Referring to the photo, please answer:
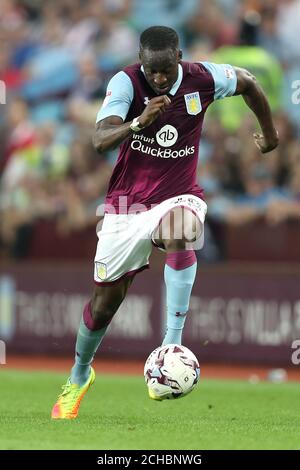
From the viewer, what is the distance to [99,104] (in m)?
15.6

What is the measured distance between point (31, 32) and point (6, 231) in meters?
3.86

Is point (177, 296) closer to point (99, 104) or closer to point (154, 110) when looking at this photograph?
point (154, 110)

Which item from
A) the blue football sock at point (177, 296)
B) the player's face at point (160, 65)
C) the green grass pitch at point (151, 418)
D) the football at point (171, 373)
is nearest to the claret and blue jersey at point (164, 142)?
the player's face at point (160, 65)

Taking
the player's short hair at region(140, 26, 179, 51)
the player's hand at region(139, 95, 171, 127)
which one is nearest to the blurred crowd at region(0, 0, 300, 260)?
the player's short hair at region(140, 26, 179, 51)

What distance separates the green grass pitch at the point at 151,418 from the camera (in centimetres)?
650

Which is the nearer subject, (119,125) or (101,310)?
(119,125)

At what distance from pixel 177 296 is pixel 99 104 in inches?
327

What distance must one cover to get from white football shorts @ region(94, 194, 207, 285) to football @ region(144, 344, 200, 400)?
2.26 feet

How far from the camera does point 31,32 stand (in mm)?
17828

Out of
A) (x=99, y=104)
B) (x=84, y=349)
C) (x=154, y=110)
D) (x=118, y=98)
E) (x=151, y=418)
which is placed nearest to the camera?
(x=154, y=110)

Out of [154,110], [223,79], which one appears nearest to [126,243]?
[154,110]

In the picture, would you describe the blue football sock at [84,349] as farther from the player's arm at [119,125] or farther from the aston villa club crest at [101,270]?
the player's arm at [119,125]
